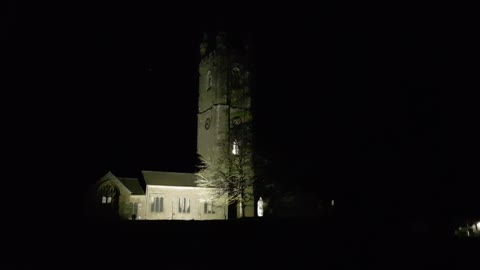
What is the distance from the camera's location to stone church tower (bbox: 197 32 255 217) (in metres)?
52.8

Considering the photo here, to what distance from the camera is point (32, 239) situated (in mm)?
17203

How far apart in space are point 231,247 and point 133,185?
35937mm

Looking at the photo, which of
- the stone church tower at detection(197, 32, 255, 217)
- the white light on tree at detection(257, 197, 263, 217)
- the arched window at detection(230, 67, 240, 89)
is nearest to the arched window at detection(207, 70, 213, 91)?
the stone church tower at detection(197, 32, 255, 217)

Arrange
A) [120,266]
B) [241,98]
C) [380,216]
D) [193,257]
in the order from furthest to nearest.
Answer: [241,98] → [380,216] → [193,257] → [120,266]

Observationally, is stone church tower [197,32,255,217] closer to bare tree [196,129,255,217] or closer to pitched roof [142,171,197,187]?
bare tree [196,129,255,217]

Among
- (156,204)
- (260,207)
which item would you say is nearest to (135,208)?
(156,204)

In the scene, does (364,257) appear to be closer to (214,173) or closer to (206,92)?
(214,173)

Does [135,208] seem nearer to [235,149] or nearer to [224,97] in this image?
[235,149]

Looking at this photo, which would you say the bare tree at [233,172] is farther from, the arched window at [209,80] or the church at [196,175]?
the arched window at [209,80]

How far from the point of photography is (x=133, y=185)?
173ft

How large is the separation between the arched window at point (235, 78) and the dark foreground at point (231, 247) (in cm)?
3488

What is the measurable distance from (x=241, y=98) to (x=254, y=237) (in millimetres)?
36080

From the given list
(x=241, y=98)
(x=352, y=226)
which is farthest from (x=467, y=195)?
(x=241, y=98)

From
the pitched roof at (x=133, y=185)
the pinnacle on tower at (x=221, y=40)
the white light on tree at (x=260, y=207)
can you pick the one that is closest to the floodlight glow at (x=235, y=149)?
the white light on tree at (x=260, y=207)
